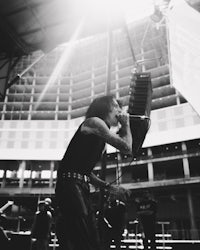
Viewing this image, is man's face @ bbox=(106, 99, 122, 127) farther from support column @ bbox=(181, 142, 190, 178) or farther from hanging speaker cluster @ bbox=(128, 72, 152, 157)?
support column @ bbox=(181, 142, 190, 178)

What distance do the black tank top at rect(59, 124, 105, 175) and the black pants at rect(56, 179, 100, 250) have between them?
97 mm

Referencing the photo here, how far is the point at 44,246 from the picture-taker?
19.8 ft

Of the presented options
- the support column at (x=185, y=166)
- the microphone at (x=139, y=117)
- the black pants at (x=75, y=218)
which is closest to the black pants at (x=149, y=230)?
the microphone at (x=139, y=117)

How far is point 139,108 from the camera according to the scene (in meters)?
2.54

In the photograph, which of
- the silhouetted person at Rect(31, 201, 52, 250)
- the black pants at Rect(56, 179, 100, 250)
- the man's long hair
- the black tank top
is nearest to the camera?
the black pants at Rect(56, 179, 100, 250)

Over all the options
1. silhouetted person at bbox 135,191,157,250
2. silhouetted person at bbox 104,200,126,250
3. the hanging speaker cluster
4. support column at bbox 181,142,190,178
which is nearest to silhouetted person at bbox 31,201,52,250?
silhouetted person at bbox 104,200,126,250

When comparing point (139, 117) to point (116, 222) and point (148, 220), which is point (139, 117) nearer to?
point (148, 220)

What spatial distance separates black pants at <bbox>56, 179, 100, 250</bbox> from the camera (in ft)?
5.31

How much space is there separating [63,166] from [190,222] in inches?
1388

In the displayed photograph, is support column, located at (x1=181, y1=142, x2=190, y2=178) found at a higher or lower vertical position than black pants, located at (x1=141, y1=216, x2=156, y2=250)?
higher

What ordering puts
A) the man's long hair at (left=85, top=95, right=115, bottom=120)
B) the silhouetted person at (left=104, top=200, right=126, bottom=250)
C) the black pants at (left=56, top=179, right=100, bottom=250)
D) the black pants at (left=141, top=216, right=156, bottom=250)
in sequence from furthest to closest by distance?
the silhouetted person at (left=104, top=200, right=126, bottom=250) < the black pants at (left=141, top=216, right=156, bottom=250) < the man's long hair at (left=85, top=95, right=115, bottom=120) < the black pants at (left=56, top=179, right=100, bottom=250)

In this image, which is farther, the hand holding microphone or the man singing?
the hand holding microphone

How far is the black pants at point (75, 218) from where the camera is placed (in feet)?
5.31

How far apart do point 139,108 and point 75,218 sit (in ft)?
4.36
